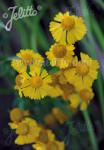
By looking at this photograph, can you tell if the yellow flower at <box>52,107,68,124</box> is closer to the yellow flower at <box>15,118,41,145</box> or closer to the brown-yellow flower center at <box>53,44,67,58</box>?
the yellow flower at <box>15,118,41,145</box>

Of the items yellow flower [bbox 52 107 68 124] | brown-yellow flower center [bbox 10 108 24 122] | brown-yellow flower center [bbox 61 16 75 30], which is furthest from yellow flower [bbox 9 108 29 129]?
brown-yellow flower center [bbox 61 16 75 30]

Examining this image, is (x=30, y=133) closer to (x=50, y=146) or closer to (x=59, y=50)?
(x=50, y=146)

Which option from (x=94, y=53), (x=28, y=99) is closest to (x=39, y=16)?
(x=94, y=53)

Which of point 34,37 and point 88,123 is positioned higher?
point 34,37

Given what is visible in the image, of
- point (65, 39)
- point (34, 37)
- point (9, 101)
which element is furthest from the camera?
point (9, 101)

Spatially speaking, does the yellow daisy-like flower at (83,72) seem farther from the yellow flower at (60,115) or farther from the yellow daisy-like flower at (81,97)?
the yellow flower at (60,115)

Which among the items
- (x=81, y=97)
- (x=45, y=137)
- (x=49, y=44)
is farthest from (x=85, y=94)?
(x=49, y=44)

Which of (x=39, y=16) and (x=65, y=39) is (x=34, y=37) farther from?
(x=65, y=39)

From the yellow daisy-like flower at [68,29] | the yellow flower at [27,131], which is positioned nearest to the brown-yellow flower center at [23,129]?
the yellow flower at [27,131]
